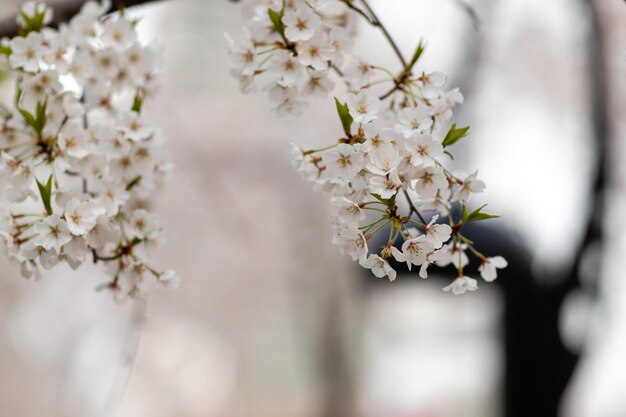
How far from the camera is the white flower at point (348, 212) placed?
0.80 m

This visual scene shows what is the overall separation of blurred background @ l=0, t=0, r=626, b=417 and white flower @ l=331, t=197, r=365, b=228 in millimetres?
2466

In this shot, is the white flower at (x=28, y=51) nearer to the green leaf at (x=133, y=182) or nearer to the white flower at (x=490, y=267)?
the green leaf at (x=133, y=182)

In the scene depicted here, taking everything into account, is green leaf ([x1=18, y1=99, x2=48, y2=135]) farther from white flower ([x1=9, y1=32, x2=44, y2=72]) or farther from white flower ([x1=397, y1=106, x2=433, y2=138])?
white flower ([x1=397, y1=106, x2=433, y2=138])

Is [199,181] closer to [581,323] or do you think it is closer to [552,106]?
[552,106]

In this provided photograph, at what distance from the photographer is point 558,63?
5.51 m

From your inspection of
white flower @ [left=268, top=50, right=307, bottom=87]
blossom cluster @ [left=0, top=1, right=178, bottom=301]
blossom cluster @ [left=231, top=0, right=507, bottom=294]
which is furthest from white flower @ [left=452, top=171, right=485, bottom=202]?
blossom cluster @ [left=0, top=1, right=178, bottom=301]

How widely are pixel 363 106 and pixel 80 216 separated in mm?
333

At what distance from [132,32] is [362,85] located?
31 centimetres

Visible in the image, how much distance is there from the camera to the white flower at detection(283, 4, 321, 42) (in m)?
0.88

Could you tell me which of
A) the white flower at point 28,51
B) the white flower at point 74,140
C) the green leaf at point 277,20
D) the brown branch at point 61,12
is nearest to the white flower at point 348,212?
the green leaf at point 277,20

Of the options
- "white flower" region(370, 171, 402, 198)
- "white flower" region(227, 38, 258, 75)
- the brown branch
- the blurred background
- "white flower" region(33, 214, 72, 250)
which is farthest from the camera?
the blurred background

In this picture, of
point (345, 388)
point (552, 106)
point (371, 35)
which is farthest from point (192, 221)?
point (552, 106)

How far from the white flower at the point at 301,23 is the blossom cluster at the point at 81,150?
0.79 feet

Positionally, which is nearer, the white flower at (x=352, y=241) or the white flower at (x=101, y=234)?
the white flower at (x=352, y=241)
